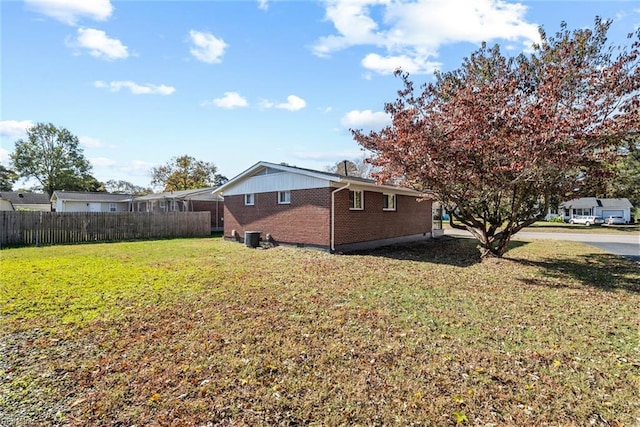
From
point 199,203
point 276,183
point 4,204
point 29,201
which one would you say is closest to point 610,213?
point 276,183

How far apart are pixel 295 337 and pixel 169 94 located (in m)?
11.3

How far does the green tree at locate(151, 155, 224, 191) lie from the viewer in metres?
40.6

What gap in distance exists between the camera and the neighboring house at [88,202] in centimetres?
3166

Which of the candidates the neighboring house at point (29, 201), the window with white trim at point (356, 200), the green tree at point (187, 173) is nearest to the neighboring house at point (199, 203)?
the green tree at point (187, 173)

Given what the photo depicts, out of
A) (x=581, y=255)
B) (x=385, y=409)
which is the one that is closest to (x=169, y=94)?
(x=385, y=409)

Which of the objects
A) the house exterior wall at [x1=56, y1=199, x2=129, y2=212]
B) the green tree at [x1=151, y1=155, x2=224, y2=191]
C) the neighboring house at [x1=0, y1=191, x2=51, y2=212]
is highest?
the green tree at [x1=151, y1=155, x2=224, y2=191]

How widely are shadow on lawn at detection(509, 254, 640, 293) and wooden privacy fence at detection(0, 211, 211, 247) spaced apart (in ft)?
60.1


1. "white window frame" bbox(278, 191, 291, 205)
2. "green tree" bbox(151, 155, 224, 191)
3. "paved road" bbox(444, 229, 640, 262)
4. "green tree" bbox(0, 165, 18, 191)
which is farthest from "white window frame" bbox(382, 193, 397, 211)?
"green tree" bbox(0, 165, 18, 191)

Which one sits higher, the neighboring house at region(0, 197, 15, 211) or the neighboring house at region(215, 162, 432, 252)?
the neighboring house at region(0, 197, 15, 211)

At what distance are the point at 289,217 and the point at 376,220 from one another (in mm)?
3915

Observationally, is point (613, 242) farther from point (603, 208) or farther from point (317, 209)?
point (603, 208)

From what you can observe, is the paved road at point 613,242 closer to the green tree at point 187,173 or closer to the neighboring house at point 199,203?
the neighboring house at point 199,203

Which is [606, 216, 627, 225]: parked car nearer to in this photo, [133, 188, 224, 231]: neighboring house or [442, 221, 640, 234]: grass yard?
[442, 221, 640, 234]: grass yard

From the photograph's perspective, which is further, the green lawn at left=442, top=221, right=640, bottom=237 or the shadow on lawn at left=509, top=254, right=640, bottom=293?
the green lawn at left=442, top=221, right=640, bottom=237
